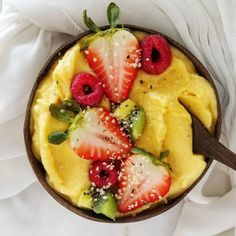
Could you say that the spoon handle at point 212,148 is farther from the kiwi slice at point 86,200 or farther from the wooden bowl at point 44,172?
the kiwi slice at point 86,200

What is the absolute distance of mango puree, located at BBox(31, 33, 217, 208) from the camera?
3.73ft

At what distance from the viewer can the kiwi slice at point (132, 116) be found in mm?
1128

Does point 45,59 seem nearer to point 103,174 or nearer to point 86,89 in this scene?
point 86,89

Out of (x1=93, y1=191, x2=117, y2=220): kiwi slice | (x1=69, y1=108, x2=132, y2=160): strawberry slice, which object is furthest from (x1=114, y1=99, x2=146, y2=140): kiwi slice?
(x1=93, y1=191, x2=117, y2=220): kiwi slice

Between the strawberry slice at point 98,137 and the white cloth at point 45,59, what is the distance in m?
0.18

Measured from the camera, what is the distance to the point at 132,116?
3.72 feet

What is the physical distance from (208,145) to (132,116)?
148mm

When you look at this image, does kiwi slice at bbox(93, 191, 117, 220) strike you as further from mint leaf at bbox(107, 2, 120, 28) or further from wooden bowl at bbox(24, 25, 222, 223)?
mint leaf at bbox(107, 2, 120, 28)

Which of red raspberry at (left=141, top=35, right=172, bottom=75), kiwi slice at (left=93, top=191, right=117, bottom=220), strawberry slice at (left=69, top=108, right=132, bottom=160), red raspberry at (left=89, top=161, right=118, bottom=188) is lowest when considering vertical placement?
kiwi slice at (left=93, top=191, right=117, bottom=220)

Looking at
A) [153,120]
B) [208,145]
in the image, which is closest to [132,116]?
[153,120]

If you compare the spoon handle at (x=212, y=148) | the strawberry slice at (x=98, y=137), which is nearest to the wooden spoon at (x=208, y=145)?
the spoon handle at (x=212, y=148)

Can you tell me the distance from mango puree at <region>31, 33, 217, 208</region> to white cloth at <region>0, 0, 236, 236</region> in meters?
0.10

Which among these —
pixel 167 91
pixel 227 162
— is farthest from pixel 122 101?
pixel 227 162

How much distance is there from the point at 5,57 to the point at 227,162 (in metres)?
0.47
